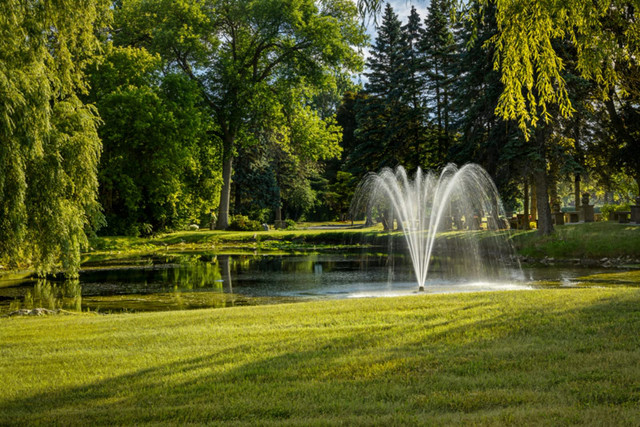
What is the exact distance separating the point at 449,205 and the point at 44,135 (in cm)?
2795

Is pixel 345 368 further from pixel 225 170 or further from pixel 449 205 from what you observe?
pixel 225 170

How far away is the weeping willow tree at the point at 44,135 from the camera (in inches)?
346

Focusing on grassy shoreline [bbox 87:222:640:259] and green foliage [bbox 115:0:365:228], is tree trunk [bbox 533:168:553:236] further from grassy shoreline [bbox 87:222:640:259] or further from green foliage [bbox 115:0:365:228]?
green foliage [bbox 115:0:365:228]

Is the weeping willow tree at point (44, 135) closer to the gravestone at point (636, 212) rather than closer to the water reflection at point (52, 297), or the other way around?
the water reflection at point (52, 297)

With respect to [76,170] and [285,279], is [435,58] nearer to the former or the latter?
[285,279]

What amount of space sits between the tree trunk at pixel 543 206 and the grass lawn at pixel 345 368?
650 inches

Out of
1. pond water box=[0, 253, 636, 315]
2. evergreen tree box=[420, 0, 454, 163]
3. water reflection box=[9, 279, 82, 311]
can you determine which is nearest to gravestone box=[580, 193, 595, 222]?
evergreen tree box=[420, 0, 454, 163]

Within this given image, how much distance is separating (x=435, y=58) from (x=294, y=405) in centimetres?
3617

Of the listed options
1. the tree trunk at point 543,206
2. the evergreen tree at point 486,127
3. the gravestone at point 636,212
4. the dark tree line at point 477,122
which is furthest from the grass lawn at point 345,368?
the evergreen tree at point 486,127

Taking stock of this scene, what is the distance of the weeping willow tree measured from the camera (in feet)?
28.9

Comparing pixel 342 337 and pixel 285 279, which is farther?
pixel 285 279

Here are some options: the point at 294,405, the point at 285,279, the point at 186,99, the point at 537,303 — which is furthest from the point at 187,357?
the point at 186,99

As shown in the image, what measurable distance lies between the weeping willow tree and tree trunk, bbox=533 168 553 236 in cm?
1945

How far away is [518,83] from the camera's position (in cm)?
662
